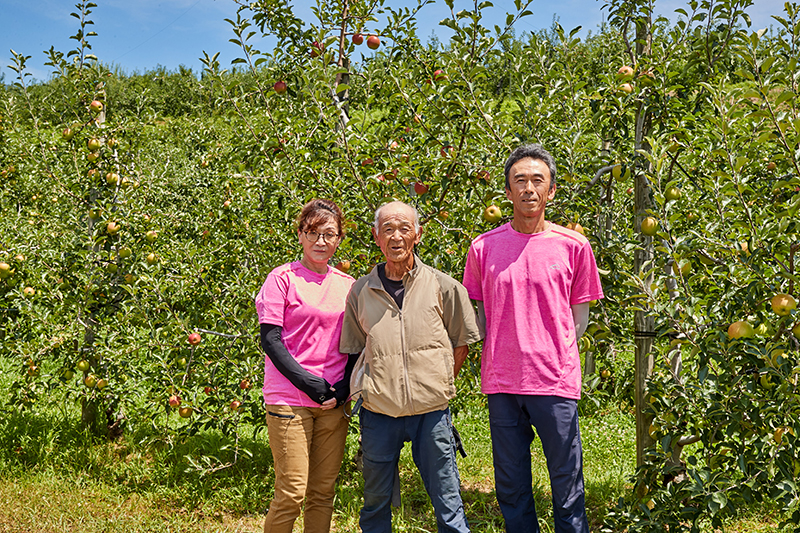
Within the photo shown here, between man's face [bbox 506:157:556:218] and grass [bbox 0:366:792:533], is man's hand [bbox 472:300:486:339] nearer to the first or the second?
man's face [bbox 506:157:556:218]

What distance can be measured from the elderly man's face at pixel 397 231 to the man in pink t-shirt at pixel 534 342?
1.02 ft

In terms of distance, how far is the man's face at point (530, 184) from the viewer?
2166 mm

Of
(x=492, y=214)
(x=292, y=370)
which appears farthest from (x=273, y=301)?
(x=492, y=214)

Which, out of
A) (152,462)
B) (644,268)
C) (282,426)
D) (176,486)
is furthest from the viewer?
(152,462)

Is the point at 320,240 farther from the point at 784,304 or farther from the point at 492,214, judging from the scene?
the point at 784,304

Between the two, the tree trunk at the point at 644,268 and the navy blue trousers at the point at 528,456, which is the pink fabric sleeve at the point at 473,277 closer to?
the navy blue trousers at the point at 528,456

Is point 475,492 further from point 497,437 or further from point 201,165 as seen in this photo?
point 201,165

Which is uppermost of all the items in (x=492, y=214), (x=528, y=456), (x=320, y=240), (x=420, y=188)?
(x=420, y=188)

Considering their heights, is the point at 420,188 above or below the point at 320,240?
above

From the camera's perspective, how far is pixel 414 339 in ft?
7.15

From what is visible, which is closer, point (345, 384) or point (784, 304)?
point (784, 304)

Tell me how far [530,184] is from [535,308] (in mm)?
446

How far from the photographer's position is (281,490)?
235 cm

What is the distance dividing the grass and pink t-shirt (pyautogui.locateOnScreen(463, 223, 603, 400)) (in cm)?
130
